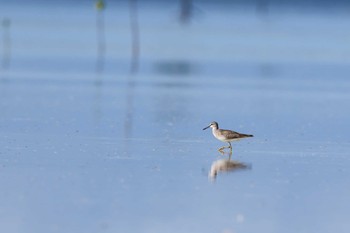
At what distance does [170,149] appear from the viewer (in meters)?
18.6

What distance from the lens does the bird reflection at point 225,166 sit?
1640cm

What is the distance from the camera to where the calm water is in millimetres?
13336

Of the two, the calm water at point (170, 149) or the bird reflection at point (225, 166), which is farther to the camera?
the bird reflection at point (225, 166)

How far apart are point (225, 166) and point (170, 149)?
181 cm

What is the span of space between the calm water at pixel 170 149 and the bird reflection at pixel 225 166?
7cm

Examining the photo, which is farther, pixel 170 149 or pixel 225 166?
pixel 170 149

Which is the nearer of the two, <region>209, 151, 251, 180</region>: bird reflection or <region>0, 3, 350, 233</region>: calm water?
<region>0, 3, 350, 233</region>: calm water

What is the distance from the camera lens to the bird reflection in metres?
16.4

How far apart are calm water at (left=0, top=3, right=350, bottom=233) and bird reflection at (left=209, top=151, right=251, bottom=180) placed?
0.22ft

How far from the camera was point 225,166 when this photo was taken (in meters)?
16.9

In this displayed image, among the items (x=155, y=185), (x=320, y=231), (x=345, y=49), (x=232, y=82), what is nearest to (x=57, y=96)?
(x=232, y=82)

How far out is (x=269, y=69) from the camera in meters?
41.1

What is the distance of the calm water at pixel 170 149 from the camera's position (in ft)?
43.8

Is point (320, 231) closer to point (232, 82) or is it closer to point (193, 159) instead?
point (193, 159)
